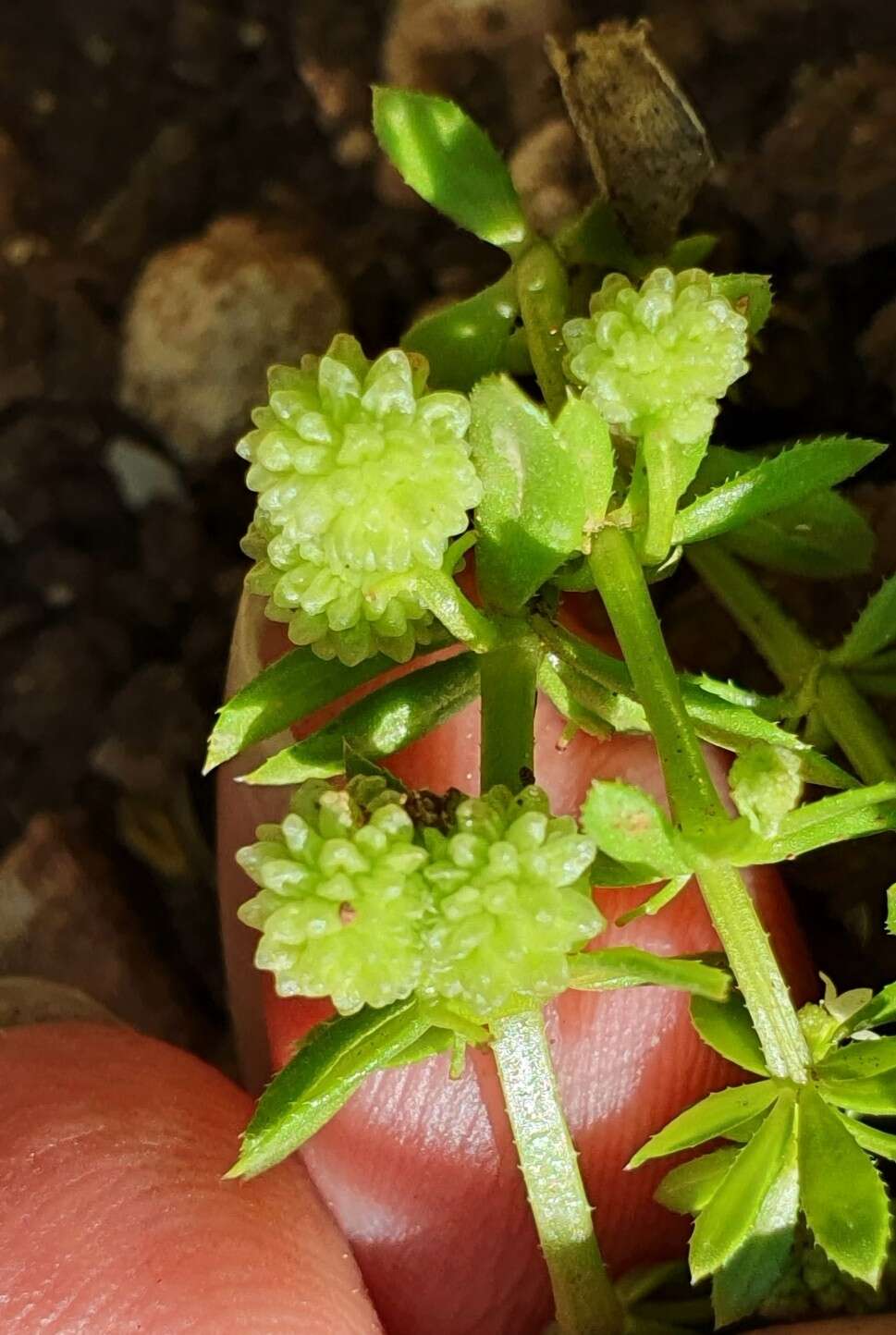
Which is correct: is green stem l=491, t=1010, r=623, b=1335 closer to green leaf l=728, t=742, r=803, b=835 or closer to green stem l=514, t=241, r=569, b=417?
green leaf l=728, t=742, r=803, b=835

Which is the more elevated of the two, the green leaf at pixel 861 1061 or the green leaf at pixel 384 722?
the green leaf at pixel 384 722

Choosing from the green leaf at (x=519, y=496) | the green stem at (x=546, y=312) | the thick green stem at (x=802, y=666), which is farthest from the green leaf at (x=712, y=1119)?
the green stem at (x=546, y=312)

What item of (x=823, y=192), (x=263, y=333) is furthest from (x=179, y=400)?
(x=823, y=192)

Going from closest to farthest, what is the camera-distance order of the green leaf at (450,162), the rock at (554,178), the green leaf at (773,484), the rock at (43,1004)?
the green leaf at (773,484)
the green leaf at (450,162)
the rock at (43,1004)
the rock at (554,178)

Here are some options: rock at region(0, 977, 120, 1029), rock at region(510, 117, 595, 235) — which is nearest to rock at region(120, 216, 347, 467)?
rock at region(510, 117, 595, 235)

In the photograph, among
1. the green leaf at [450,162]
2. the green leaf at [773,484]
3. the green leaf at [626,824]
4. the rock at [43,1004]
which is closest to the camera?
the green leaf at [626,824]

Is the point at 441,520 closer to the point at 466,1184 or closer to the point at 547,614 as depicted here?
the point at 547,614

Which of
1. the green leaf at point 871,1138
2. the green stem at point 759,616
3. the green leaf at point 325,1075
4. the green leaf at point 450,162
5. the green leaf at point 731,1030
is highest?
the green leaf at point 450,162

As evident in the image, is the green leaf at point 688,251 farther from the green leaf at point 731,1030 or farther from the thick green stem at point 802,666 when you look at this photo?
the green leaf at point 731,1030
